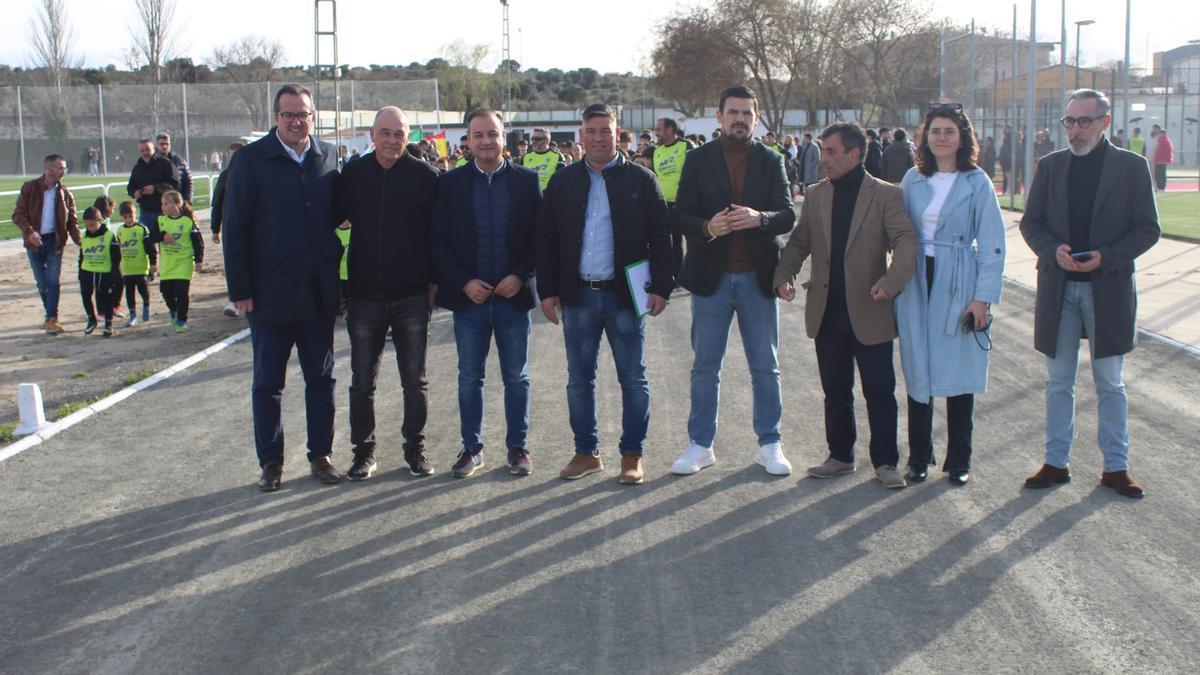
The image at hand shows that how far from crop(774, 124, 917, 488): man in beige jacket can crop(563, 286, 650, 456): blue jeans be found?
841 mm

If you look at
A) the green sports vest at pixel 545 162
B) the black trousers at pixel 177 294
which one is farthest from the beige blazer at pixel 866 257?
the green sports vest at pixel 545 162

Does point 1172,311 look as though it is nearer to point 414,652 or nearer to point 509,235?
point 509,235

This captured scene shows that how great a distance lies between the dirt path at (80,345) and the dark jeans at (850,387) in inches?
210

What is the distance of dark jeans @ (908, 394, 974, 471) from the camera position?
20.5 feet

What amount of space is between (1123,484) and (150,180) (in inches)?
476

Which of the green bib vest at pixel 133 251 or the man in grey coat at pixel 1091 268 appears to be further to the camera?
the green bib vest at pixel 133 251

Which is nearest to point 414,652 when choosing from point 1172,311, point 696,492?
point 696,492

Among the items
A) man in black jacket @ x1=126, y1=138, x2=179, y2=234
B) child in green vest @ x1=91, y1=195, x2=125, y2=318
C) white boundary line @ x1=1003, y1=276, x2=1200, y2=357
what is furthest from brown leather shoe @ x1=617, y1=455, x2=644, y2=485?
man in black jacket @ x1=126, y1=138, x2=179, y2=234

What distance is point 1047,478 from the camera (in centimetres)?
612

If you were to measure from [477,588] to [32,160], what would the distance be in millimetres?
56106

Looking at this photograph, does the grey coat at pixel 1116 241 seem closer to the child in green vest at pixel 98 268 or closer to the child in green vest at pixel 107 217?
the child in green vest at pixel 98 268

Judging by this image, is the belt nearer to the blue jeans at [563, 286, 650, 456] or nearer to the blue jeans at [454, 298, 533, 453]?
the blue jeans at [563, 286, 650, 456]

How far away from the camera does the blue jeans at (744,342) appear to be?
255 inches

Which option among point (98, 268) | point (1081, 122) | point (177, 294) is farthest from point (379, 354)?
point (98, 268)
